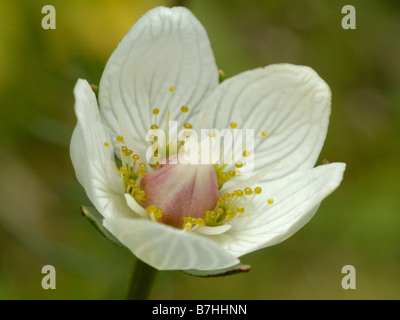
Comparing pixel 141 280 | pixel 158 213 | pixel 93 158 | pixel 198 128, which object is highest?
pixel 198 128

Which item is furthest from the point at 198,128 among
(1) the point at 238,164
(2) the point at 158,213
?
(2) the point at 158,213

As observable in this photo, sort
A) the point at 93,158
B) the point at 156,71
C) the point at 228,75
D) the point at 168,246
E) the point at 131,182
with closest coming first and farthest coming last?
the point at 168,246 < the point at 93,158 < the point at 131,182 < the point at 156,71 < the point at 228,75

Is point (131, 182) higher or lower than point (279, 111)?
lower

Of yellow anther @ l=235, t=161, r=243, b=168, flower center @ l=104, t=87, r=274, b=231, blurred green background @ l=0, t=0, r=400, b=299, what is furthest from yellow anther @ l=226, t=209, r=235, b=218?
blurred green background @ l=0, t=0, r=400, b=299

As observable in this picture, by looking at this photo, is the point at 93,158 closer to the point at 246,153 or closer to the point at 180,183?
the point at 180,183

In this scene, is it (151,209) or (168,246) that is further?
(151,209)

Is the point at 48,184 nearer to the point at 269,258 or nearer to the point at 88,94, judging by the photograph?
the point at 269,258

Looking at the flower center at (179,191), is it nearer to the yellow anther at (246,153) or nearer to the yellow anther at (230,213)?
the yellow anther at (230,213)

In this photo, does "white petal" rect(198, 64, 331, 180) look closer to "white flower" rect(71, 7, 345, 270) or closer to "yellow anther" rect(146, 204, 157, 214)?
"white flower" rect(71, 7, 345, 270)
